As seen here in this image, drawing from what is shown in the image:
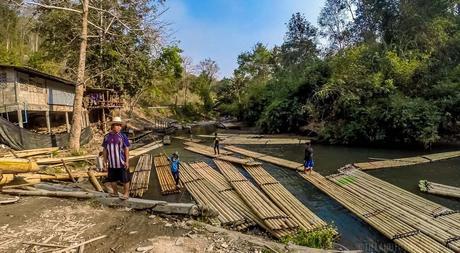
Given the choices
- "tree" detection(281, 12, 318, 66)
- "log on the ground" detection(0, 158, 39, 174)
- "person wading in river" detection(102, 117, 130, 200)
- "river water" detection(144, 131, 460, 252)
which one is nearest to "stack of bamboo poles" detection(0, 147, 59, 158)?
"river water" detection(144, 131, 460, 252)

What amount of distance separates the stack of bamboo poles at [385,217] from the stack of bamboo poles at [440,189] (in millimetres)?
2209

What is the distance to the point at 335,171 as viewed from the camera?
14.8 m

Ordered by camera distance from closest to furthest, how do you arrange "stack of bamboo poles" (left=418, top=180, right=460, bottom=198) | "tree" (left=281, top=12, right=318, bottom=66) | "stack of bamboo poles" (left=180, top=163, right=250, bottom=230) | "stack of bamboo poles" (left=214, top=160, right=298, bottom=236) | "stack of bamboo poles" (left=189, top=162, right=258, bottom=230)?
"stack of bamboo poles" (left=214, top=160, right=298, bottom=236), "stack of bamboo poles" (left=180, top=163, right=250, bottom=230), "stack of bamboo poles" (left=189, top=162, right=258, bottom=230), "stack of bamboo poles" (left=418, top=180, right=460, bottom=198), "tree" (left=281, top=12, right=318, bottom=66)

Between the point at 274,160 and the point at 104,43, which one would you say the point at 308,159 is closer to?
the point at 274,160

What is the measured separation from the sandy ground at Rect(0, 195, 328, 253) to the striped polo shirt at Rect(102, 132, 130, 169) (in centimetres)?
98

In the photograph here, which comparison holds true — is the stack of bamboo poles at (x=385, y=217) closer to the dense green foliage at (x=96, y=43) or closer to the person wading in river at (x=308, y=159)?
the person wading in river at (x=308, y=159)

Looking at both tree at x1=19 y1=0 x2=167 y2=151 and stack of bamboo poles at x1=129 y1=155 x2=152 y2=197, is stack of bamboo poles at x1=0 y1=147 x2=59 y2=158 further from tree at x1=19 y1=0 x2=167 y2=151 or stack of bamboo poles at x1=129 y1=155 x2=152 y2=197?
stack of bamboo poles at x1=129 y1=155 x2=152 y2=197

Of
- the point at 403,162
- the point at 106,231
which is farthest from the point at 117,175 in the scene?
the point at 403,162

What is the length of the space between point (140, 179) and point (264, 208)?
6406 mm

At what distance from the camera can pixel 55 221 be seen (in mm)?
5910

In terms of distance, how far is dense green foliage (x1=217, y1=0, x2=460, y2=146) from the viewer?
20.6 meters

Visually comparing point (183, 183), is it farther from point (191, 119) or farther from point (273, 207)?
point (191, 119)

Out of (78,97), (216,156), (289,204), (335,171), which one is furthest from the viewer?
(216,156)

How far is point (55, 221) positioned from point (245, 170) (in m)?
10.2
